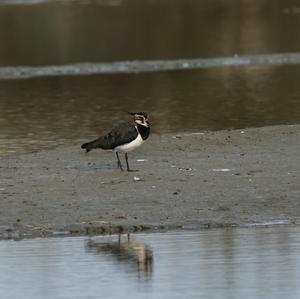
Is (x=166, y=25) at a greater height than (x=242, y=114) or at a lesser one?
greater

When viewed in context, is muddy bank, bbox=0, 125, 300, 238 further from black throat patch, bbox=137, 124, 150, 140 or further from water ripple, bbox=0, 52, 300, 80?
water ripple, bbox=0, 52, 300, 80

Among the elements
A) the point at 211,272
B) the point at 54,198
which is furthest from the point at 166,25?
the point at 211,272

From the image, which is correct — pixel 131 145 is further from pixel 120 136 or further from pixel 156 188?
pixel 156 188

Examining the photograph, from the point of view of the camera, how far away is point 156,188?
46.7ft

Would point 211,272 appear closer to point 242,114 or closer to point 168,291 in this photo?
point 168,291

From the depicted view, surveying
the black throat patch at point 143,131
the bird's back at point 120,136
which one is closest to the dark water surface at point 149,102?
the bird's back at point 120,136

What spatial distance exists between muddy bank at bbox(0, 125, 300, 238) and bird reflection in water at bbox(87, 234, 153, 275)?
44cm

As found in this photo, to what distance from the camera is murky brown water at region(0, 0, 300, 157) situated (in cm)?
2270

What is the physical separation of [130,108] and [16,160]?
8.90m

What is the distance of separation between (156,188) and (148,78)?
19.1 m

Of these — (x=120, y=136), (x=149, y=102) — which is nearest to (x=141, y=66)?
(x=149, y=102)

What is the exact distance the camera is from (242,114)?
2367cm

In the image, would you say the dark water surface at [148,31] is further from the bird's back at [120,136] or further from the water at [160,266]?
the water at [160,266]

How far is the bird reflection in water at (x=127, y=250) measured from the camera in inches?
436
